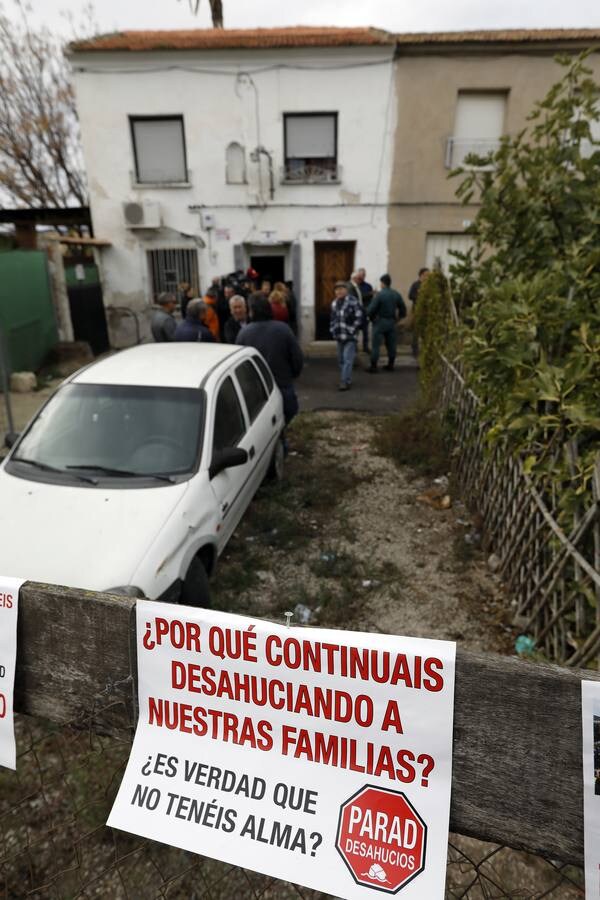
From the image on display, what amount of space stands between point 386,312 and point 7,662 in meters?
9.60

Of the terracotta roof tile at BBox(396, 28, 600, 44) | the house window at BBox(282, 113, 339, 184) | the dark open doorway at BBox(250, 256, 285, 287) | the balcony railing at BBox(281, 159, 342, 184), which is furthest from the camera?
the dark open doorway at BBox(250, 256, 285, 287)

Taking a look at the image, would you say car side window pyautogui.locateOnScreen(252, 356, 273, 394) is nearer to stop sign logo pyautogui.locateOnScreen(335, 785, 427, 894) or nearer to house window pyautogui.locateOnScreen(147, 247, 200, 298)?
stop sign logo pyautogui.locateOnScreen(335, 785, 427, 894)

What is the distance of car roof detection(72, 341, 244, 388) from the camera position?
4070 mm

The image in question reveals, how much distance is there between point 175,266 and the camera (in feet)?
44.4

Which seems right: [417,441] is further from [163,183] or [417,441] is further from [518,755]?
[163,183]

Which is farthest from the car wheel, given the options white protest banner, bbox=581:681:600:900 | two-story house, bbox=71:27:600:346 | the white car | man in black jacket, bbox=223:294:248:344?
two-story house, bbox=71:27:600:346

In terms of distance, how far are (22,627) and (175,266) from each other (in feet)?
43.5

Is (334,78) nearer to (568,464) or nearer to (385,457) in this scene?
(385,457)

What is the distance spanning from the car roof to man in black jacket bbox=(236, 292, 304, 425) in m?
1.01

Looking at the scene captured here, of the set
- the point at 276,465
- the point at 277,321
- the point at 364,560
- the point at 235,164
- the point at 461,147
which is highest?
the point at 461,147

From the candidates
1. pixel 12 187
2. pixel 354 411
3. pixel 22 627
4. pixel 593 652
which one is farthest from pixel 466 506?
pixel 12 187

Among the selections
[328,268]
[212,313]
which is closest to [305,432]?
[212,313]

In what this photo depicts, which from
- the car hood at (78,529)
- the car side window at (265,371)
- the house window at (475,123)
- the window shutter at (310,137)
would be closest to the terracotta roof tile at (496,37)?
the house window at (475,123)

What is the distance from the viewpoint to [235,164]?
12.7 meters
